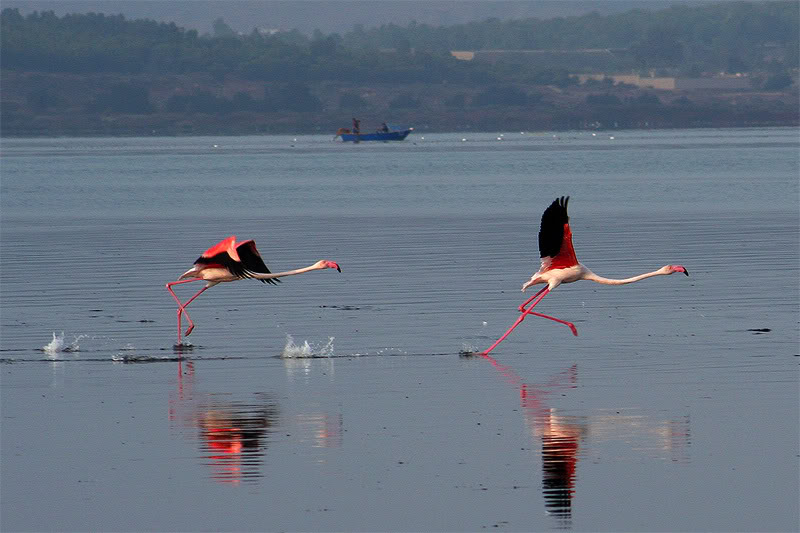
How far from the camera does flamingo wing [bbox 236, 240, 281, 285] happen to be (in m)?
19.8

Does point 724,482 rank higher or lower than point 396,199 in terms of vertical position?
lower

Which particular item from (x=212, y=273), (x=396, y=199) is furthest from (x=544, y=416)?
(x=396, y=199)

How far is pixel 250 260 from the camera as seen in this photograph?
19.9m

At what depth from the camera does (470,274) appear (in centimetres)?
2769

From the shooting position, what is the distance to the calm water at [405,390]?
1216 cm

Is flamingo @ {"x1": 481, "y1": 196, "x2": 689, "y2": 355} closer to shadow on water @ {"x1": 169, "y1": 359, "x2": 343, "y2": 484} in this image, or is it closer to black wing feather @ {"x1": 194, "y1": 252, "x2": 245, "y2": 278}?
black wing feather @ {"x1": 194, "y1": 252, "x2": 245, "y2": 278}

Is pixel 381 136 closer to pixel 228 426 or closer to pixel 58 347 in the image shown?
pixel 58 347

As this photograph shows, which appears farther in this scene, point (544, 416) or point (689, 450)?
point (544, 416)

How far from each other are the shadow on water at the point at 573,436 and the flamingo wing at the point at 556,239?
2837mm

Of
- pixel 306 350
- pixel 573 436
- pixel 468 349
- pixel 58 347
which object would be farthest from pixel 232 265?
pixel 573 436

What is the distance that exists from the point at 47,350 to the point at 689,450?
8.50m

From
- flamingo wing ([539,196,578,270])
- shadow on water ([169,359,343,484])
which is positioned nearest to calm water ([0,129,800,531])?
shadow on water ([169,359,343,484])

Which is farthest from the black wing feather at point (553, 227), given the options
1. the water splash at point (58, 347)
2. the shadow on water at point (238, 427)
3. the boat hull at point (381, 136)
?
the boat hull at point (381, 136)

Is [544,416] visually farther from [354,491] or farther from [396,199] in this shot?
[396,199]
